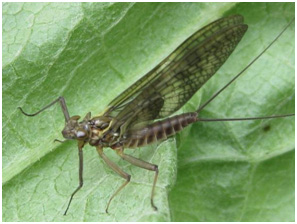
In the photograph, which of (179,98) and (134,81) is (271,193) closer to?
(179,98)

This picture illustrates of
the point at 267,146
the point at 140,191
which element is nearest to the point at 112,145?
the point at 140,191

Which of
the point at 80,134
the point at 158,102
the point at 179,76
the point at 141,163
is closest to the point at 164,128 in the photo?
the point at 158,102

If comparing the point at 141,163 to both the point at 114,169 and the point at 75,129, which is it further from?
the point at 75,129

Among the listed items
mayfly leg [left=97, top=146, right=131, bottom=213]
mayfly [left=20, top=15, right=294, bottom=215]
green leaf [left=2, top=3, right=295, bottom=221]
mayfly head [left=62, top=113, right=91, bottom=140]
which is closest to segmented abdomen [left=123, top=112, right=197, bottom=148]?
mayfly [left=20, top=15, right=294, bottom=215]

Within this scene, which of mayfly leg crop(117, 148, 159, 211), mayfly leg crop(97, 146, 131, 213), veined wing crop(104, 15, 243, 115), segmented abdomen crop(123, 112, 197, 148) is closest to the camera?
mayfly leg crop(117, 148, 159, 211)

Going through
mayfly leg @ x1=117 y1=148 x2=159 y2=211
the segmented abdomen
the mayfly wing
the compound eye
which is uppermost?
the mayfly wing

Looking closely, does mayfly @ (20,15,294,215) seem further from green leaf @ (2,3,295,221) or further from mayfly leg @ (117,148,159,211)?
green leaf @ (2,3,295,221)
